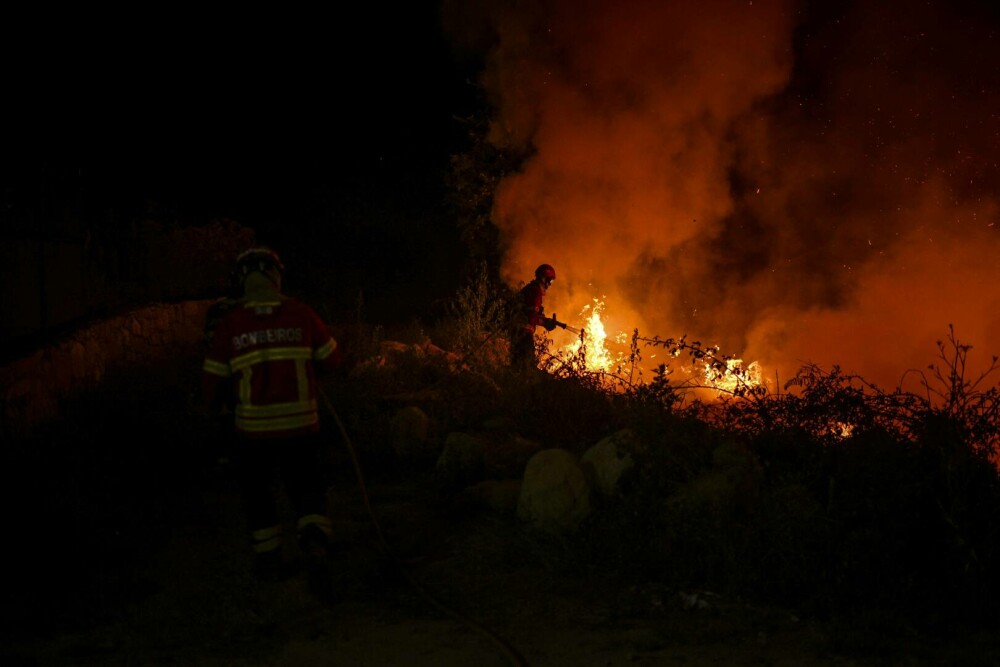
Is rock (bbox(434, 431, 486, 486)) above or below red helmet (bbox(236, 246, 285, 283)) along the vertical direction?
below

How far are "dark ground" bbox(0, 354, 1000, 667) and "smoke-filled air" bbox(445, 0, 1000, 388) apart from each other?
7804 mm

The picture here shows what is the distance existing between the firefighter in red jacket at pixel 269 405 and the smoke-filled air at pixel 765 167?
8819 mm

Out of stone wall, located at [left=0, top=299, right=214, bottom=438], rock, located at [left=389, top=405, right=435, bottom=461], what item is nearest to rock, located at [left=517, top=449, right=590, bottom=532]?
rock, located at [left=389, top=405, right=435, bottom=461]

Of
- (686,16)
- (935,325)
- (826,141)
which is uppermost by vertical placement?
(686,16)

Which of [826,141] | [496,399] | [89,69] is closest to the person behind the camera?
[496,399]

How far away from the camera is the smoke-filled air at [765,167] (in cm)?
1277

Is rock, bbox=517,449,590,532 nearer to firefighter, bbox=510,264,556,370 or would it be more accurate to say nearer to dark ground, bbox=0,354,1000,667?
dark ground, bbox=0,354,1000,667

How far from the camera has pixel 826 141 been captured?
13.9m

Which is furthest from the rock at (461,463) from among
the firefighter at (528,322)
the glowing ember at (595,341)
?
the glowing ember at (595,341)

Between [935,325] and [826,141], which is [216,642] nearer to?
[935,325]

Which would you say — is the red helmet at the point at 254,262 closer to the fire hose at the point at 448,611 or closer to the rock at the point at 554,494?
the fire hose at the point at 448,611

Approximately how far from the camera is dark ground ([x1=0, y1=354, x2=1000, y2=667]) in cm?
420

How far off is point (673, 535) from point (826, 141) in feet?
34.8

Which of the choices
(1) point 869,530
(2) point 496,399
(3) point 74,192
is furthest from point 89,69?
(1) point 869,530
